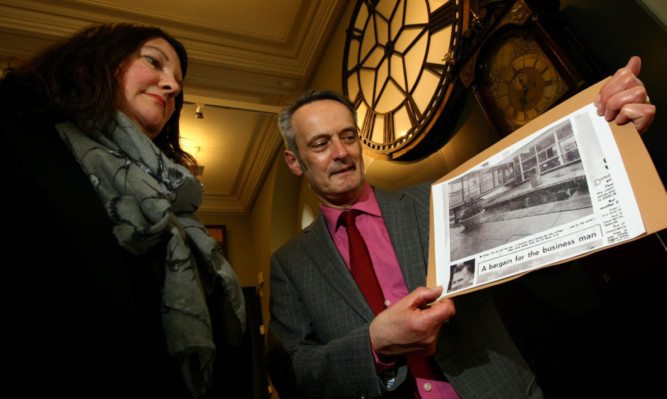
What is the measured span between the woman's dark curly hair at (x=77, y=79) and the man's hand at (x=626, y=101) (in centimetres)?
91

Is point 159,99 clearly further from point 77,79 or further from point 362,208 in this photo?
point 362,208

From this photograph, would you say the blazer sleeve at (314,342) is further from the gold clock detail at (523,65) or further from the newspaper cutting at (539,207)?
the gold clock detail at (523,65)

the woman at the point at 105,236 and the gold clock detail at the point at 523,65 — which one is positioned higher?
the gold clock detail at the point at 523,65

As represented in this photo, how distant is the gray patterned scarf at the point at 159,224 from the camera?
0.63 metres

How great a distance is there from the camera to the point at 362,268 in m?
0.99

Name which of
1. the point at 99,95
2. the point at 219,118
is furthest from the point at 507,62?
the point at 219,118

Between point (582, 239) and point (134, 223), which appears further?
point (134, 223)

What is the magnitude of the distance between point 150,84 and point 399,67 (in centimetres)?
134

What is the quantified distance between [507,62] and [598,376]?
36.5 inches

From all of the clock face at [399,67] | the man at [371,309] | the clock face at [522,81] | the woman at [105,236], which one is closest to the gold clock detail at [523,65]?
the clock face at [522,81]

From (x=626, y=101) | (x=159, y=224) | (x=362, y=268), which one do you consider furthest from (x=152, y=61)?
(x=626, y=101)

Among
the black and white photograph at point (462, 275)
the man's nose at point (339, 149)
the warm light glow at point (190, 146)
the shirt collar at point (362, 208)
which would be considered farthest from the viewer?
the warm light glow at point (190, 146)

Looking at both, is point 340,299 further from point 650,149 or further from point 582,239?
point 650,149

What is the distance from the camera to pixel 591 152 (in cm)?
56
